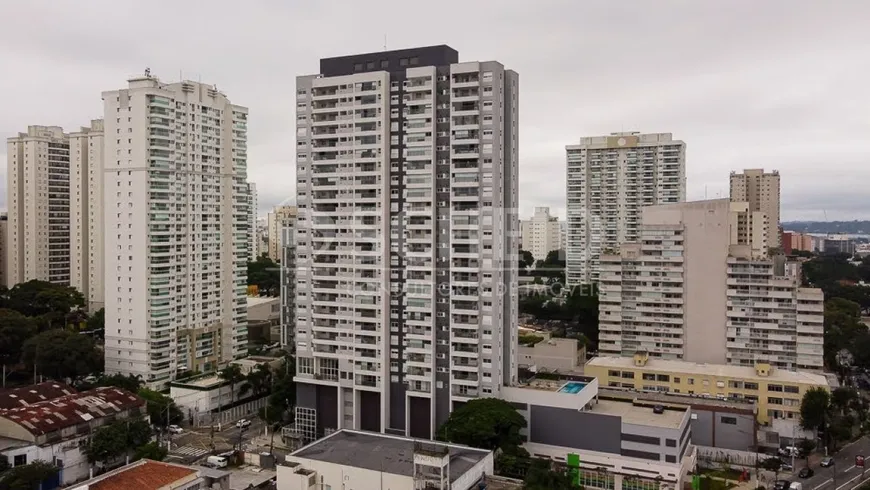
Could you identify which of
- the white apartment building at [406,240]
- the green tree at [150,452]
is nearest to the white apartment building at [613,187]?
the white apartment building at [406,240]

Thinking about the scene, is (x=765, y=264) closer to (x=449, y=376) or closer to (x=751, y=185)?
(x=449, y=376)

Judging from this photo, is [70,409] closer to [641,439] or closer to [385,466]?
[385,466]

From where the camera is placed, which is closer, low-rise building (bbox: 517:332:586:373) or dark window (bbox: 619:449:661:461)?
dark window (bbox: 619:449:661:461)

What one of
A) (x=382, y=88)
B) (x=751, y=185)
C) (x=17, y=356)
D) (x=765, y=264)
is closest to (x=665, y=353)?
(x=765, y=264)

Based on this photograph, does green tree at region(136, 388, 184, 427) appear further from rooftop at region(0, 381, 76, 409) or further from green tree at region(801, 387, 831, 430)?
green tree at region(801, 387, 831, 430)

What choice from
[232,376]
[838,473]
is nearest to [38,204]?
[232,376]

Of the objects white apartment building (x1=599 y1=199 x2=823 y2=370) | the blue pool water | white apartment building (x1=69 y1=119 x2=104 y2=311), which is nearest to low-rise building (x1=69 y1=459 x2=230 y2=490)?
the blue pool water

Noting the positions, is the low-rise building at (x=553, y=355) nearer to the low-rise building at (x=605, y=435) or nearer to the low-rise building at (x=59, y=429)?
the low-rise building at (x=605, y=435)

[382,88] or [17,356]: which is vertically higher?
[382,88]
